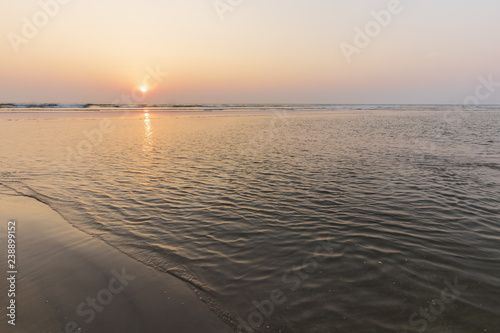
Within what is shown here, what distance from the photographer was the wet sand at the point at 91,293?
4.95 meters

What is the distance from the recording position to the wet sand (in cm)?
495

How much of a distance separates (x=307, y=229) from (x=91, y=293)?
5.98m

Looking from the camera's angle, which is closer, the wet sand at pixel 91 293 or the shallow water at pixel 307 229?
the wet sand at pixel 91 293

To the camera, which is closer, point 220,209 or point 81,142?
point 220,209

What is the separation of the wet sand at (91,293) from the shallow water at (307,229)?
425mm

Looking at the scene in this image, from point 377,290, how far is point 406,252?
2.04m

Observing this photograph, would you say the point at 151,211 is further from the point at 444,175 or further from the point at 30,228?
the point at 444,175

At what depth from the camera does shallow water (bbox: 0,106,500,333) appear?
17.7 feet

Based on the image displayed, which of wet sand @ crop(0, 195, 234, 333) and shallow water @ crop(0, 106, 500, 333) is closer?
wet sand @ crop(0, 195, 234, 333)

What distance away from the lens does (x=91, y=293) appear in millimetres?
5820

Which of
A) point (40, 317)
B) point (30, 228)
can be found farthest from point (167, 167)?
point (40, 317)

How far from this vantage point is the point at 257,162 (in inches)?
738

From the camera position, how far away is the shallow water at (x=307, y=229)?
17.7 feet

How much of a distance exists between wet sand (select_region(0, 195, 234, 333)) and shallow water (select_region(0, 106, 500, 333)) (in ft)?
1.39
